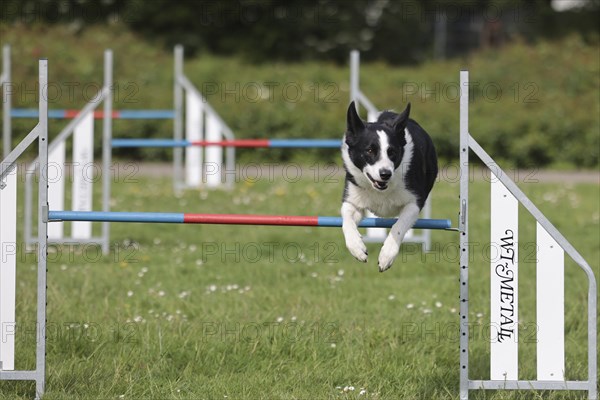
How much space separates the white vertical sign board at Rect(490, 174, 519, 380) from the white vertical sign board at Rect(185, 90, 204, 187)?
8.16 meters

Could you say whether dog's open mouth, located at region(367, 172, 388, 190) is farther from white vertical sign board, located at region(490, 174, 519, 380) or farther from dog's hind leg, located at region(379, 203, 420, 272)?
white vertical sign board, located at region(490, 174, 519, 380)

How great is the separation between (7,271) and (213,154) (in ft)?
26.3

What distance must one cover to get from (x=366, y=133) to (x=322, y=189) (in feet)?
24.1

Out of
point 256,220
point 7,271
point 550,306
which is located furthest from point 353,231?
point 7,271

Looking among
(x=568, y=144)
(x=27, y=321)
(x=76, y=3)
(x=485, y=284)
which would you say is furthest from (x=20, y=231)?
(x=76, y=3)

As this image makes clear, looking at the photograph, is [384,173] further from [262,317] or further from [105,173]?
[105,173]

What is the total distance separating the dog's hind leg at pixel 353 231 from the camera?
4.33m

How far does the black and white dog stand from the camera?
433cm

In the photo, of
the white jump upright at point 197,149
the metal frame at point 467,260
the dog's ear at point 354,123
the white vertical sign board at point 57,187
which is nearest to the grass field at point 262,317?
the metal frame at point 467,260

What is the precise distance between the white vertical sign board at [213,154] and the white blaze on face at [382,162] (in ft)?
24.7

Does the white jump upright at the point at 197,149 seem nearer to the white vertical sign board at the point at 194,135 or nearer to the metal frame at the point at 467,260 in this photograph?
the white vertical sign board at the point at 194,135

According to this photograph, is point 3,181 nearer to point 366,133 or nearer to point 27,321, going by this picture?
point 27,321

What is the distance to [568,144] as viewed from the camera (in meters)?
15.1

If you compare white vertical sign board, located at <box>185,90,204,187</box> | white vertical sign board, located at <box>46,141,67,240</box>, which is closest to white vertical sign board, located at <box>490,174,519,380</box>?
white vertical sign board, located at <box>46,141,67,240</box>
